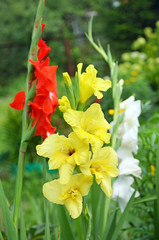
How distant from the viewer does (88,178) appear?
23.5 inches

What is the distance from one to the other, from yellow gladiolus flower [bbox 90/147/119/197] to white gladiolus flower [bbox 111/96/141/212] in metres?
0.28

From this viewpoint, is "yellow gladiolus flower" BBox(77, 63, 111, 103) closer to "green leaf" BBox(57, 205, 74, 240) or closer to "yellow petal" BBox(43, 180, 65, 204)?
"yellow petal" BBox(43, 180, 65, 204)

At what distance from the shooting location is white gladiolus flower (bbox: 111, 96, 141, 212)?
2.92ft

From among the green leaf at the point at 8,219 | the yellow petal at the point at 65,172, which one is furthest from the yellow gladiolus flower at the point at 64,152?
the green leaf at the point at 8,219

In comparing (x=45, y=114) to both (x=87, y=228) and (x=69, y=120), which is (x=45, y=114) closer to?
(x=69, y=120)

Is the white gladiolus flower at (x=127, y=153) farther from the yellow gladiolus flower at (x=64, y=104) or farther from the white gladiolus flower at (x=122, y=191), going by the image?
the yellow gladiolus flower at (x=64, y=104)

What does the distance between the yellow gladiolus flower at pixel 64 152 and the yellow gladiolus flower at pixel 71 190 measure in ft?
0.12

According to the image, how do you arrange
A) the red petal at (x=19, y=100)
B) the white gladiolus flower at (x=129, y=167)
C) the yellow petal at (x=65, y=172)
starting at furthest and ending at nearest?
the white gladiolus flower at (x=129, y=167), the red petal at (x=19, y=100), the yellow petal at (x=65, y=172)

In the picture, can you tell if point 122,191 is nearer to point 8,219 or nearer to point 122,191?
point 122,191

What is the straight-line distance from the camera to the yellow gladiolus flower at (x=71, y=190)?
596 mm

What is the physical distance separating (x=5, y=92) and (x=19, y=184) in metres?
7.54

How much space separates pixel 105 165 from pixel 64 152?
0.07m

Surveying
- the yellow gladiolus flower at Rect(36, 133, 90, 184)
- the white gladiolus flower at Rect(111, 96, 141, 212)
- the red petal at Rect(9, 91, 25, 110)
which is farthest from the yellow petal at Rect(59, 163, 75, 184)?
the white gladiolus flower at Rect(111, 96, 141, 212)

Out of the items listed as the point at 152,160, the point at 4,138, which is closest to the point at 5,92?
the point at 4,138
